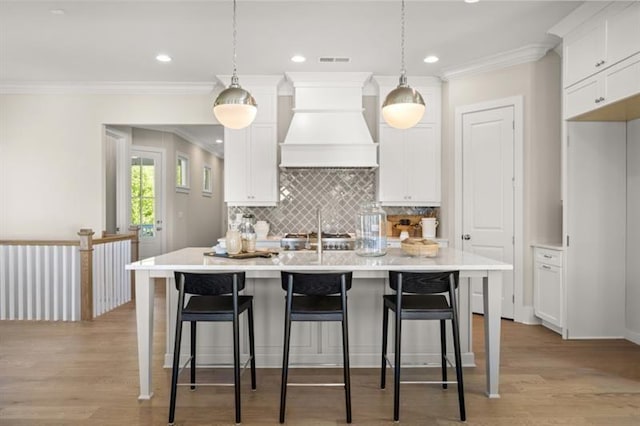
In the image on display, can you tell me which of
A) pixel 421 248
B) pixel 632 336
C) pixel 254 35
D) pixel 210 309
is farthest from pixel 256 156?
pixel 632 336

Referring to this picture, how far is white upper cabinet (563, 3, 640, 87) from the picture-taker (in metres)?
3.03

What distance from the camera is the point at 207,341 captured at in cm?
309

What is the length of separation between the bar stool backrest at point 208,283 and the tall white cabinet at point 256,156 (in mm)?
2936

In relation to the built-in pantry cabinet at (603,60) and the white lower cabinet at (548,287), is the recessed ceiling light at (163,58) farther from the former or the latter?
the white lower cabinet at (548,287)

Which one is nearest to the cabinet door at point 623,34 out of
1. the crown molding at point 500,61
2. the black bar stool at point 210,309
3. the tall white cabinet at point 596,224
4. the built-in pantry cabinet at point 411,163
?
the tall white cabinet at point 596,224

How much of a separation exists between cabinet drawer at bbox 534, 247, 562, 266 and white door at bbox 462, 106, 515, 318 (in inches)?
10.9

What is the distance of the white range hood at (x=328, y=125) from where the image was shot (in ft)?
16.2

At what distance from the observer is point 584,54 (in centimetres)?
353

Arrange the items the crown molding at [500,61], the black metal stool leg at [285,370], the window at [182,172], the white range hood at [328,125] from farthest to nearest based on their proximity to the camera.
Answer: the window at [182,172]
the white range hood at [328,125]
the crown molding at [500,61]
the black metal stool leg at [285,370]

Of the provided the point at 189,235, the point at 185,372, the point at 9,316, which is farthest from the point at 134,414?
the point at 189,235

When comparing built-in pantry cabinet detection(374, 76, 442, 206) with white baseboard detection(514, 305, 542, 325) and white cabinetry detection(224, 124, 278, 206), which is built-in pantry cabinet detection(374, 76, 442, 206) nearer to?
white cabinetry detection(224, 124, 278, 206)

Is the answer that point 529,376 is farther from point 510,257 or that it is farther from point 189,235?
point 189,235

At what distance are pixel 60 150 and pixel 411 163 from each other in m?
4.59

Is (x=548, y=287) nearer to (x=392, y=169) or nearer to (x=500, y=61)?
(x=392, y=169)
